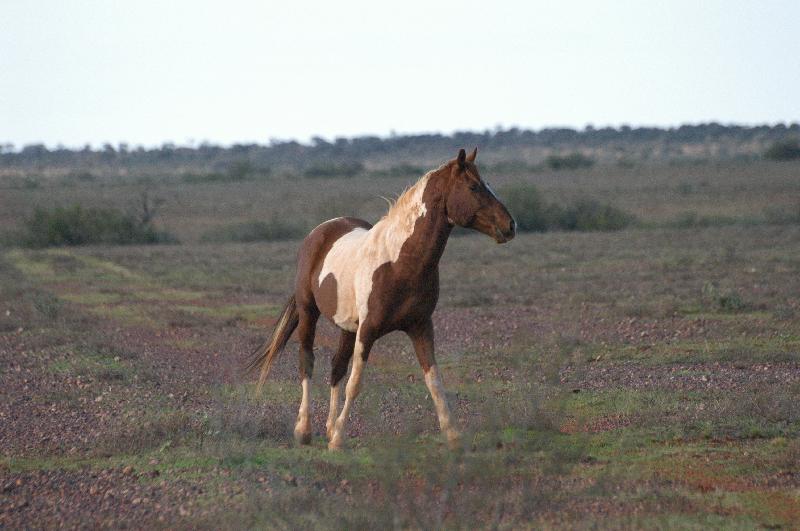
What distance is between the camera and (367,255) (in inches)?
345

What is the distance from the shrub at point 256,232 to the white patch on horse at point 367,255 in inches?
1185

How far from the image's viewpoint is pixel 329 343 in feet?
49.7

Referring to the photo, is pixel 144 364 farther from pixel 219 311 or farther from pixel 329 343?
pixel 219 311

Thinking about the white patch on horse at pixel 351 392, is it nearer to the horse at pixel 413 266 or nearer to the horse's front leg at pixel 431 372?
the horse at pixel 413 266

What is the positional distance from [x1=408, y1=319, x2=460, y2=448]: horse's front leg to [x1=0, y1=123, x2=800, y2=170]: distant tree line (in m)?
101

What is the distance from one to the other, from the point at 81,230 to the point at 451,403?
97.1 ft

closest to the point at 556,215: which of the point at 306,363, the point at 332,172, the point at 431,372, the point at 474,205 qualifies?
the point at 306,363

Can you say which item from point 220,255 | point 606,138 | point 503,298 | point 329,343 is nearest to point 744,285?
point 503,298

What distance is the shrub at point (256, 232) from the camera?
128 feet

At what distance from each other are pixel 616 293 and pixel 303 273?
1071cm

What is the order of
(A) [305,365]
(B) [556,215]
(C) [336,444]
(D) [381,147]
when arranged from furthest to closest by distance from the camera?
(D) [381,147] < (B) [556,215] < (A) [305,365] < (C) [336,444]

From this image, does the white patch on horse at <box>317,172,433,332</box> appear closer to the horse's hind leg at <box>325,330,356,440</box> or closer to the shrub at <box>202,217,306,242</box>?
the horse's hind leg at <box>325,330,356,440</box>

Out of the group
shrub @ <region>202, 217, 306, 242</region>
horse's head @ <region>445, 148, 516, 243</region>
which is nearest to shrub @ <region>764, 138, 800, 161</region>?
shrub @ <region>202, 217, 306, 242</region>

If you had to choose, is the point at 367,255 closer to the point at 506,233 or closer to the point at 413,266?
the point at 413,266
